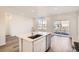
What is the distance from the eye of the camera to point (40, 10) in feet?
5.89

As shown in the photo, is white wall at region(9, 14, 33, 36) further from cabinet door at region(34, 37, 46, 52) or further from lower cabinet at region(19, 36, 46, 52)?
cabinet door at region(34, 37, 46, 52)

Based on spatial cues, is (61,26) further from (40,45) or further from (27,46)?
(27,46)

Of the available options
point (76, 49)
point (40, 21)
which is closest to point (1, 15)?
point (40, 21)

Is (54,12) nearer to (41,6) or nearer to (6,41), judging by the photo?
(41,6)

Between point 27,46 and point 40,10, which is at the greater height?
point 40,10

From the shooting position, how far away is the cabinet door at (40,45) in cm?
183

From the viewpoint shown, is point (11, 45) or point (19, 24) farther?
point (19, 24)

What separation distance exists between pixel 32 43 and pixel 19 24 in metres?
0.54

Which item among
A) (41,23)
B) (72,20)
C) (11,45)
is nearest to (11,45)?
(11,45)

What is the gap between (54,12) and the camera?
6.13 ft

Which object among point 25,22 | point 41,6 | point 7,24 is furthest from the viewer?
point 25,22

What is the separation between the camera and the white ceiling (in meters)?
1.73

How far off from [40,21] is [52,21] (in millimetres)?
277
